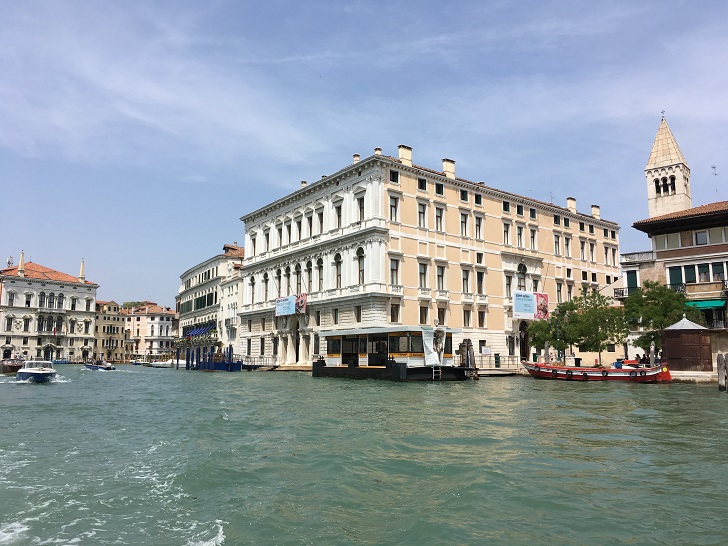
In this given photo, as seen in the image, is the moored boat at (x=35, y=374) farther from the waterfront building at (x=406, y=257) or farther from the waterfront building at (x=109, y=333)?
the waterfront building at (x=109, y=333)

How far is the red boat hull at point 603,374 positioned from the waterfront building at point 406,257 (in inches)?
200

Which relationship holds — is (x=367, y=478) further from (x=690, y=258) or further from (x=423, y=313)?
(x=690, y=258)

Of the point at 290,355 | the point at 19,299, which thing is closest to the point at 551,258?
the point at 290,355

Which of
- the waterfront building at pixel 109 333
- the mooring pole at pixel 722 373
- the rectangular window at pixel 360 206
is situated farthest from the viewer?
the waterfront building at pixel 109 333

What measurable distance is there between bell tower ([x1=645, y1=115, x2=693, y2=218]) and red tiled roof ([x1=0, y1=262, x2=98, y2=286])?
249 feet

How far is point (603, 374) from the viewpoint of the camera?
2947 cm

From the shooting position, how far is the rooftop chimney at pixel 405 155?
39.1 metres

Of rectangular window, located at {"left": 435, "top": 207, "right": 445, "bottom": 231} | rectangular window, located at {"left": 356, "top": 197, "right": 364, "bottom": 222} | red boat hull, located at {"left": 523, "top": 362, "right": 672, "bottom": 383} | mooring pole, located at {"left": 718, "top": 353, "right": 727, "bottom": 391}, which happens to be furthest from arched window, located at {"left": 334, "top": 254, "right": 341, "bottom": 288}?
mooring pole, located at {"left": 718, "top": 353, "right": 727, "bottom": 391}

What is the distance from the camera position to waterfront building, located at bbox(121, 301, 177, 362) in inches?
3969

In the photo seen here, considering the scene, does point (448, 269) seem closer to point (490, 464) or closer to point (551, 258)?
point (551, 258)

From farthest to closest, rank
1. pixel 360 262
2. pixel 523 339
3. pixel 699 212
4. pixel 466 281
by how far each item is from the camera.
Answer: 1. pixel 523 339
2. pixel 466 281
3. pixel 360 262
4. pixel 699 212

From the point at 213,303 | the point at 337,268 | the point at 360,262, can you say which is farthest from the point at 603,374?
the point at 213,303

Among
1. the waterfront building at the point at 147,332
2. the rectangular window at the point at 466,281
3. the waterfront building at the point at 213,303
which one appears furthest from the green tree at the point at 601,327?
the waterfront building at the point at 147,332

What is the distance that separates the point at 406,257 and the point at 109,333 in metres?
74.7
